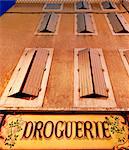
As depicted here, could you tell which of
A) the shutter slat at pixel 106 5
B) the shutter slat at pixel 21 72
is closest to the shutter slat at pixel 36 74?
the shutter slat at pixel 21 72

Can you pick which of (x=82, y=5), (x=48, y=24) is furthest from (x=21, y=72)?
(x=82, y=5)

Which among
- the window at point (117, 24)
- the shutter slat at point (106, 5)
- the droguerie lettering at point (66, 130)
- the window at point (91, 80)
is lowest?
the droguerie lettering at point (66, 130)

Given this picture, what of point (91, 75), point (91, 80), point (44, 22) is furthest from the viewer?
point (44, 22)

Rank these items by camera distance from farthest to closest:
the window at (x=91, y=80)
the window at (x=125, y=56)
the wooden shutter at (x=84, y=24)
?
the wooden shutter at (x=84, y=24), the window at (x=125, y=56), the window at (x=91, y=80)

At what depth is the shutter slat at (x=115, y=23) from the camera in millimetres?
8297

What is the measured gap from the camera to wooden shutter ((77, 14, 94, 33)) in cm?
829

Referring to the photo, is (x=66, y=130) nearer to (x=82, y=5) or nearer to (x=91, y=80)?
(x=91, y=80)

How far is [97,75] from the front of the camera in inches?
223

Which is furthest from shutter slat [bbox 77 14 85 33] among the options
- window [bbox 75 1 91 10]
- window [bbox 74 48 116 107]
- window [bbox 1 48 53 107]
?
window [bbox 1 48 53 107]

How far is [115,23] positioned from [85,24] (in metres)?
1.15

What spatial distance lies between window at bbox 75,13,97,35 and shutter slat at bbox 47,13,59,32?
82cm

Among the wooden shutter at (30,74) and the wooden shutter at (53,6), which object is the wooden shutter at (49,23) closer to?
the wooden shutter at (53,6)

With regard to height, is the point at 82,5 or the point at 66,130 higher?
the point at 82,5

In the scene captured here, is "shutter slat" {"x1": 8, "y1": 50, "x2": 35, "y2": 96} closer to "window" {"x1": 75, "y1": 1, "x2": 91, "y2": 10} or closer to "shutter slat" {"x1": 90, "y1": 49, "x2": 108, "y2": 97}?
"shutter slat" {"x1": 90, "y1": 49, "x2": 108, "y2": 97}
